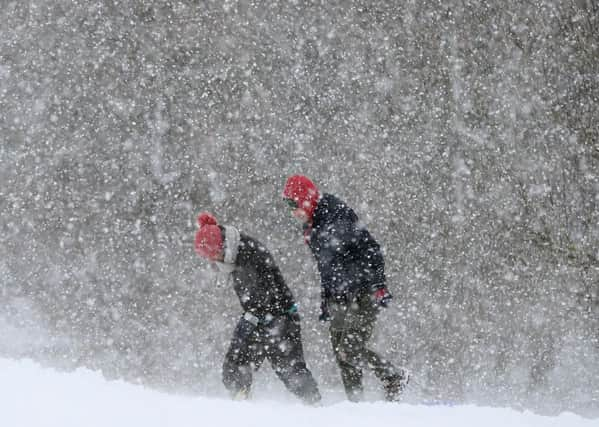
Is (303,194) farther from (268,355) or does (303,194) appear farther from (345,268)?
(268,355)

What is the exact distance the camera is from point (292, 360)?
159 inches

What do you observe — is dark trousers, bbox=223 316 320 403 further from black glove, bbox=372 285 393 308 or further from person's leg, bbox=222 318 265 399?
Answer: black glove, bbox=372 285 393 308

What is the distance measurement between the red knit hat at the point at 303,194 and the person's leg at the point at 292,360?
74 cm

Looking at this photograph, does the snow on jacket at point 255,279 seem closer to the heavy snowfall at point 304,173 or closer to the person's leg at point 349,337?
the person's leg at point 349,337

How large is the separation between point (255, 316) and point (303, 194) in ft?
2.76

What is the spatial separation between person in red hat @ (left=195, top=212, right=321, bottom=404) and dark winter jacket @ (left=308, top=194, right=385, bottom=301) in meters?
0.34

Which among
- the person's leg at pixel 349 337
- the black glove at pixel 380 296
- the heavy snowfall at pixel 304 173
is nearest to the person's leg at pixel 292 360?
the person's leg at pixel 349 337

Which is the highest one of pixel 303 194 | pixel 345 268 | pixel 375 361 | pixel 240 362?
pixel 303 194

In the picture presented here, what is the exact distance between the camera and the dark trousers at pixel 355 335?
3.98m

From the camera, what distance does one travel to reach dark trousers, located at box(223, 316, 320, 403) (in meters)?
3.92

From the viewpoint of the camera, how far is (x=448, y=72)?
6.29 metres

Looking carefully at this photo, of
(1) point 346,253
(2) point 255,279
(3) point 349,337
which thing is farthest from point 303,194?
(3) point 349,337

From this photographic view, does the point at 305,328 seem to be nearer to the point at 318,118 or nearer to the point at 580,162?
the point at 318,118

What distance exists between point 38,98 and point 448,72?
4206 mm
